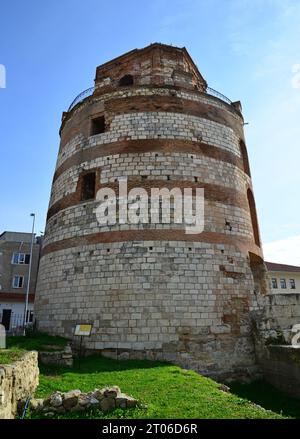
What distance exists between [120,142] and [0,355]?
28.3 feet

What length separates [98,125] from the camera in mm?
14891

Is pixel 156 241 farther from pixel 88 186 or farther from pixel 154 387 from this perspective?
pixel 154 387

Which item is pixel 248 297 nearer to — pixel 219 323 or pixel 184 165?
pixel 219 323

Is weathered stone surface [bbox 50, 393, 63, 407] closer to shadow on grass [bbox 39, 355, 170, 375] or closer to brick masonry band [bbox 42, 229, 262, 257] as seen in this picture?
shadow on grass [bbox 39, 355, 170, 375]

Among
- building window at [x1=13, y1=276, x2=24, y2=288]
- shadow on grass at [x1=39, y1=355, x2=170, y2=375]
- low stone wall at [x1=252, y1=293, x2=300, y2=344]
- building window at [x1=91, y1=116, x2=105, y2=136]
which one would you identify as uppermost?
building window at [x1=91, y1=116, x2=105, y2=136]

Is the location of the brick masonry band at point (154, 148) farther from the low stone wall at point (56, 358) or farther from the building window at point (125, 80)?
the low stone wall at point (56, 358)

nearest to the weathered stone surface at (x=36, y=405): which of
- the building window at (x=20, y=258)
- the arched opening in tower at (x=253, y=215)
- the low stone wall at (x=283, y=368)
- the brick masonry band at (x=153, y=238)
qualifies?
the brick masonry band at (x=153, y=238)

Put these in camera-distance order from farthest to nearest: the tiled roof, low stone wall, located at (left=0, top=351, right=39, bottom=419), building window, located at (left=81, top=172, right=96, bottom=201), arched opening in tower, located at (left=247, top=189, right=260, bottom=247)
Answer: the tiled roof, arched opening in tower, located at (left=247, top=189, right=260, bottom=247), building window, located at (left=81, top=172, right=96, bottom=201), low stone wall, located at (left=0, top=351, right=39, bottom=419)

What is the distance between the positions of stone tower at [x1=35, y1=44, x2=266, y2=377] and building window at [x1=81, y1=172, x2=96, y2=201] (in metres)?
0.04

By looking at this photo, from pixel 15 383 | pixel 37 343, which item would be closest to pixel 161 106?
pixel 37 343

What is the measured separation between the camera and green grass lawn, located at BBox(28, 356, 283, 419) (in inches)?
218

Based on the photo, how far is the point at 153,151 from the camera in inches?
504

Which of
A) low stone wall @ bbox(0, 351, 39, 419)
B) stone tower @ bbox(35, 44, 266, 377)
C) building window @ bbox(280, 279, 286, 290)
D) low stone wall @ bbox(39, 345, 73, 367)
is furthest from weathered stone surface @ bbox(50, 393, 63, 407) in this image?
building window @ bbox(280, 279, 286, 290)
